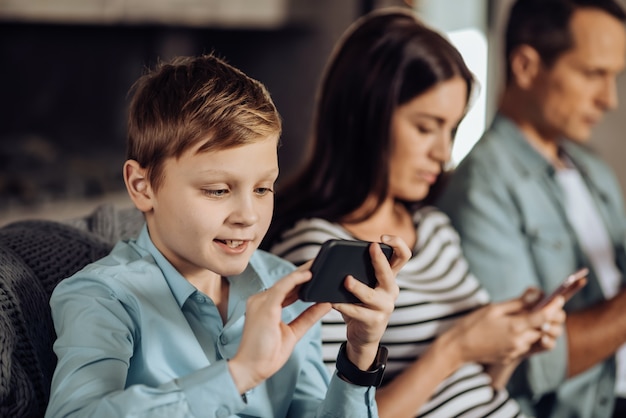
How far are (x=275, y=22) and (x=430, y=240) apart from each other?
2.60 metres

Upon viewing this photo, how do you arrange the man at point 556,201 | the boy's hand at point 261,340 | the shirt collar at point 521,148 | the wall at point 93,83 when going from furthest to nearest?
1. the wall at point 93,83
2. the shirt collar at point 521,148
3. the man at point 556,201
4. the boy's hand at point 261,340

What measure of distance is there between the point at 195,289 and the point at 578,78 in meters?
1.40

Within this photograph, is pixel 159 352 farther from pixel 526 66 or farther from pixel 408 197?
pixel 526 66

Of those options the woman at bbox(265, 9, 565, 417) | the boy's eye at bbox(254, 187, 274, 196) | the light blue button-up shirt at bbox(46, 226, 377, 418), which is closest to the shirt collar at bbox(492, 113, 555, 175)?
the woman at bbox(265, 9, 565, 417)

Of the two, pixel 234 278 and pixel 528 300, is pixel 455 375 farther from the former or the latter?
pixel 234 278

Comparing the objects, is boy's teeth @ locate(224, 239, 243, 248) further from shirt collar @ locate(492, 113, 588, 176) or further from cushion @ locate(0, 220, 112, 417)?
shirt collar @ locate(492, 113, 588, 176)

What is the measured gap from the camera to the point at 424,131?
1.43 meters

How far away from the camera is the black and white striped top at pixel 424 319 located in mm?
1324

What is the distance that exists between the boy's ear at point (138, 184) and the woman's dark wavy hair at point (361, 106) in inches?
18.9

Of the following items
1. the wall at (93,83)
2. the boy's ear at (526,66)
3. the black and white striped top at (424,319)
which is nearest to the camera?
the black and white striped top at (424,319)

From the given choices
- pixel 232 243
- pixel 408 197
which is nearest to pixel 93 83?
pixel 408 197

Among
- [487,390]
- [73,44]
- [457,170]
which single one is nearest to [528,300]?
[487,390]

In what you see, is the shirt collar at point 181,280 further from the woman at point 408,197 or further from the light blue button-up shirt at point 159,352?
the woman at point 408,197

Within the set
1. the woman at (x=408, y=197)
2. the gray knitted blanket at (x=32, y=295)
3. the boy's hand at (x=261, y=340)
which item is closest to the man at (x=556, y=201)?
the woman at (x=408, y=197)
